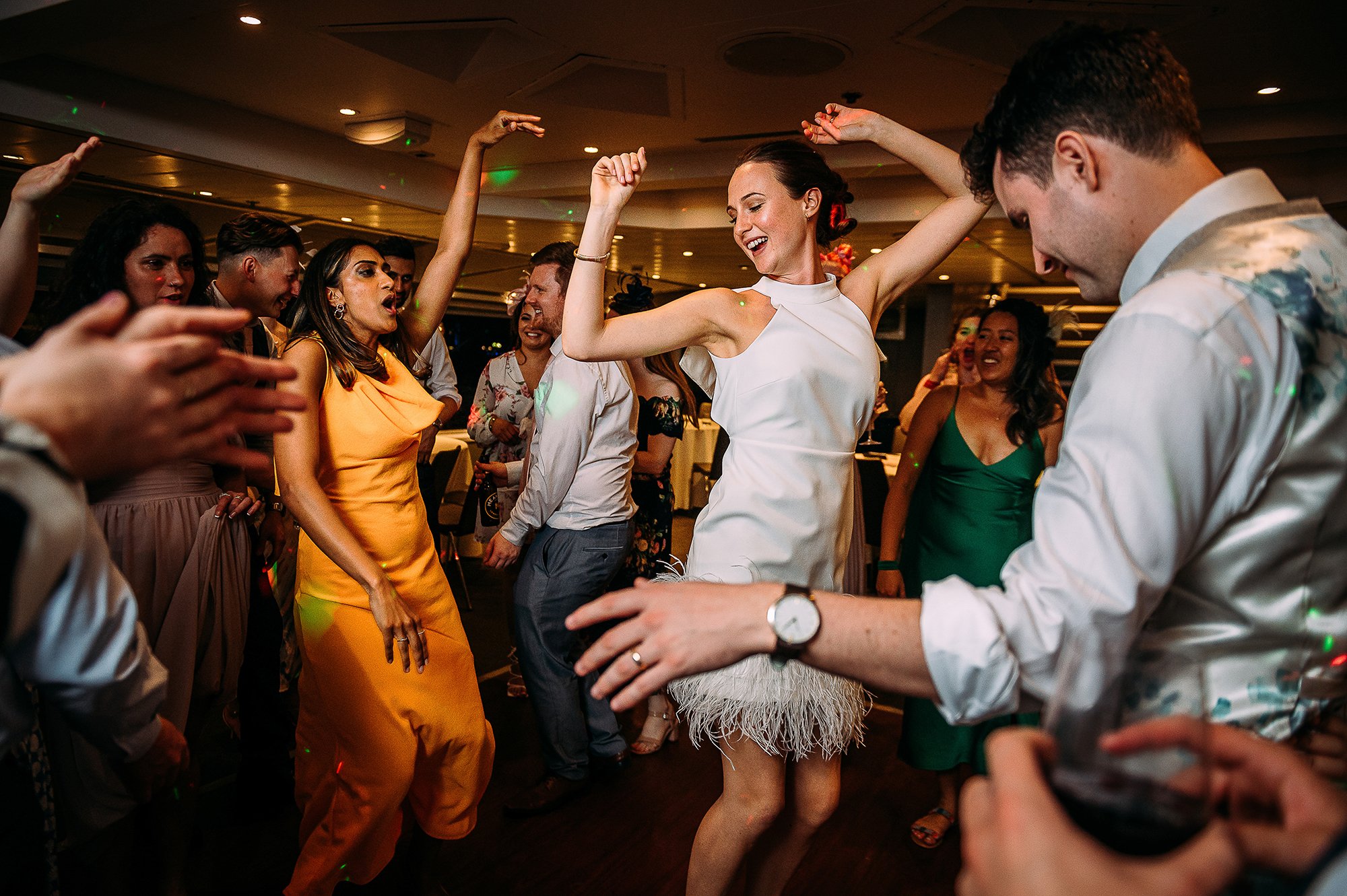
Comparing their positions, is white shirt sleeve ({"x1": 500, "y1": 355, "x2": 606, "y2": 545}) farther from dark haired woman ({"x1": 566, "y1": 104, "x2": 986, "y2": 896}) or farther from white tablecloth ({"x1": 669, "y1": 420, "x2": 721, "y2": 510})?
white tablecloth ({"x1": 669, "y1": 420, "x2": 721, "y2": 510})

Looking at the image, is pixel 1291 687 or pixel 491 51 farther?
pixel 491 51

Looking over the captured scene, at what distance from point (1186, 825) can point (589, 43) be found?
4.66 m

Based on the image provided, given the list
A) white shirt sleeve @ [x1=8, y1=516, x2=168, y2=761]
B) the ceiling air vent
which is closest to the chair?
the ceiling air vent

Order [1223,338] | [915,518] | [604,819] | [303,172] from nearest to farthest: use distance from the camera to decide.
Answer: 1. [1223,338]
2. [604,819]
3. [915,518]
4. [303,172]

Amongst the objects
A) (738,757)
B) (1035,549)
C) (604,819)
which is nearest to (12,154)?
(604,819)

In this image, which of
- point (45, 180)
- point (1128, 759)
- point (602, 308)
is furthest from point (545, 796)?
point (1128, 759)

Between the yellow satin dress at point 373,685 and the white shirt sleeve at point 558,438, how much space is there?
29.1 inches

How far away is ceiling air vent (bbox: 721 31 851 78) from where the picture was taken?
4.09 meters

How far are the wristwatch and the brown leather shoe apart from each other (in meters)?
2.01

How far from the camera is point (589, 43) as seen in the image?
14.3 feet

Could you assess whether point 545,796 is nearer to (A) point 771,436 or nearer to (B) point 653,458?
(B) point 653,458

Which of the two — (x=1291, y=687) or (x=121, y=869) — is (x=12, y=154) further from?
(x=1291, y=687)

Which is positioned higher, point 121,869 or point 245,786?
point 121,869

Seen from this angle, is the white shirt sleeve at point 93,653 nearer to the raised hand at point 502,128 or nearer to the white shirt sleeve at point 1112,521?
the white shirt sleeve at point 1112,521
